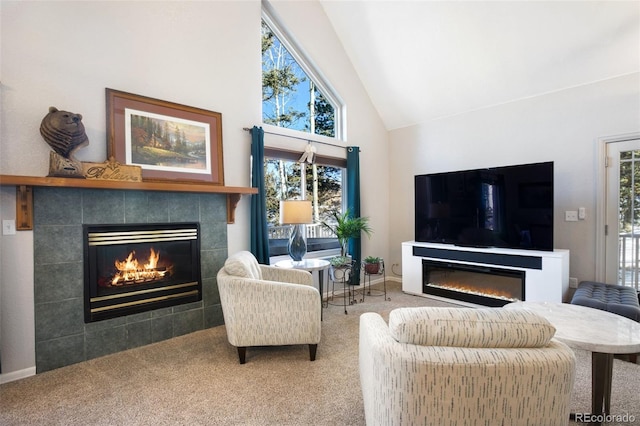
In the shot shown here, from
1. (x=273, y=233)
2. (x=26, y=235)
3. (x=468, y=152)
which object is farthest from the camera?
(x=468, y=152)

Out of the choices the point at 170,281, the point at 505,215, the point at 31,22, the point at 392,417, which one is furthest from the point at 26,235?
the point at 505,215

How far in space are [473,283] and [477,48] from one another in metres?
2.82

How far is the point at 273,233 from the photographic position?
411 cm

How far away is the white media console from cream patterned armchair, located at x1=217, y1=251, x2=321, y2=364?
2.29 m

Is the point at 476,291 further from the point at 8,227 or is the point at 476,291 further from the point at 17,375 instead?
the point at 8,227

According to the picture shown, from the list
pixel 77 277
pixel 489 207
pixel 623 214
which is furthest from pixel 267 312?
pixel 623 214

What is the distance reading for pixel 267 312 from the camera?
237 cm

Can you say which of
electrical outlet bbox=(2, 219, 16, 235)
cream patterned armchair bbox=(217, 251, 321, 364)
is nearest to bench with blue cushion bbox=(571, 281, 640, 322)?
cream patterned armchair bbox=(217, 251, 321, 364)

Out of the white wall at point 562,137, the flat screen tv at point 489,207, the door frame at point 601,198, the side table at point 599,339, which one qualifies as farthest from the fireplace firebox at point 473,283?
the side table at point 599,339

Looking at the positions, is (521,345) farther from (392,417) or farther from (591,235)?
(591,235)

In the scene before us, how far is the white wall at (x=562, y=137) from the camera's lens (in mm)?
3359

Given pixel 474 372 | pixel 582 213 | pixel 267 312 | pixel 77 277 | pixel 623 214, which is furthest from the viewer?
pixel 582 213

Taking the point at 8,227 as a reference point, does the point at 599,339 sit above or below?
below

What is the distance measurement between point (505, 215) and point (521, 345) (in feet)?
9.45
